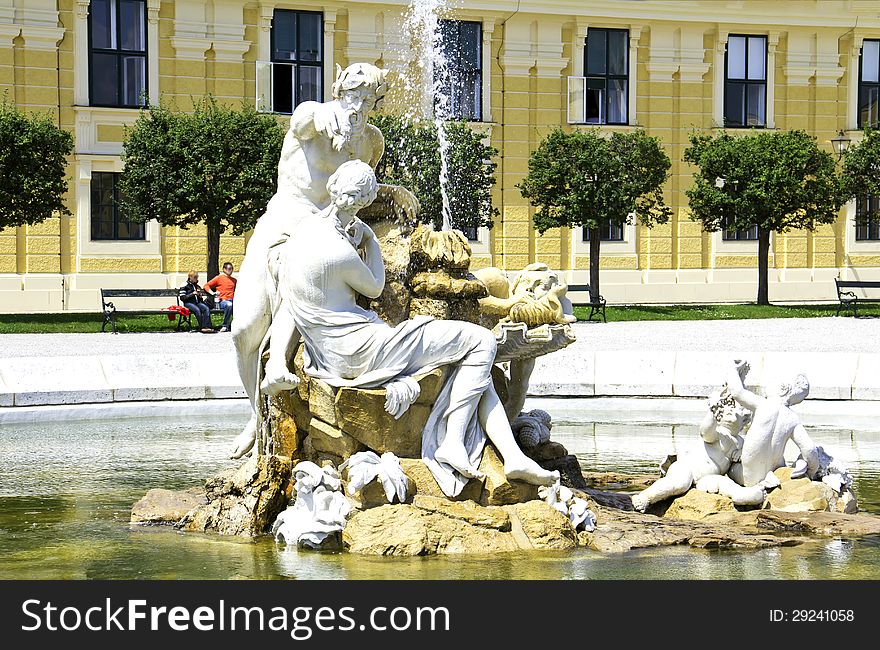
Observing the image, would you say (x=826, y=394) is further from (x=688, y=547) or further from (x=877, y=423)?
(x=688, y=547)

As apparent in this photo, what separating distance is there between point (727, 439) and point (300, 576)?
2521mm

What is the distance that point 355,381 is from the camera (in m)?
6.70

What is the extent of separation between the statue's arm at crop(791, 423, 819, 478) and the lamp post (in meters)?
25.3

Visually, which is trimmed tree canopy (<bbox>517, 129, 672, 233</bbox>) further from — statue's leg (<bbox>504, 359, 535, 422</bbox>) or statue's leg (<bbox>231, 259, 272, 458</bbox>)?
statue's leg (<bbox>231, 259, 272, 458</bbox>)

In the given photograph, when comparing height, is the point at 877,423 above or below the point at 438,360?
below

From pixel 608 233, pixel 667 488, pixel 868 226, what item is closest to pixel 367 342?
pixel 667 488

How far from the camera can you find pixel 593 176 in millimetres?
28672

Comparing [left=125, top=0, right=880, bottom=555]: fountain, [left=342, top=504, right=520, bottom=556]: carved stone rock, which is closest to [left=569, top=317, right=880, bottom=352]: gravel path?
[left=125, top=0, right=880, bottom=555]: fountain

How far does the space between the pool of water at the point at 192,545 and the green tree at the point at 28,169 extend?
14654 mm

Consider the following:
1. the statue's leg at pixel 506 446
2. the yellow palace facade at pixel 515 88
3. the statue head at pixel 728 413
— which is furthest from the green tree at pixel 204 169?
the statue's leg at pixel 506 446

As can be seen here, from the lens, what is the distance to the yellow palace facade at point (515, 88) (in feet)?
94.3

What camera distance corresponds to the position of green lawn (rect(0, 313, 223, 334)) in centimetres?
2112

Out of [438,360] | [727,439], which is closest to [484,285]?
[438,360]

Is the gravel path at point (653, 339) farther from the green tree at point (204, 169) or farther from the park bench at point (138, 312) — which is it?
the green tree at point (204, 169)
